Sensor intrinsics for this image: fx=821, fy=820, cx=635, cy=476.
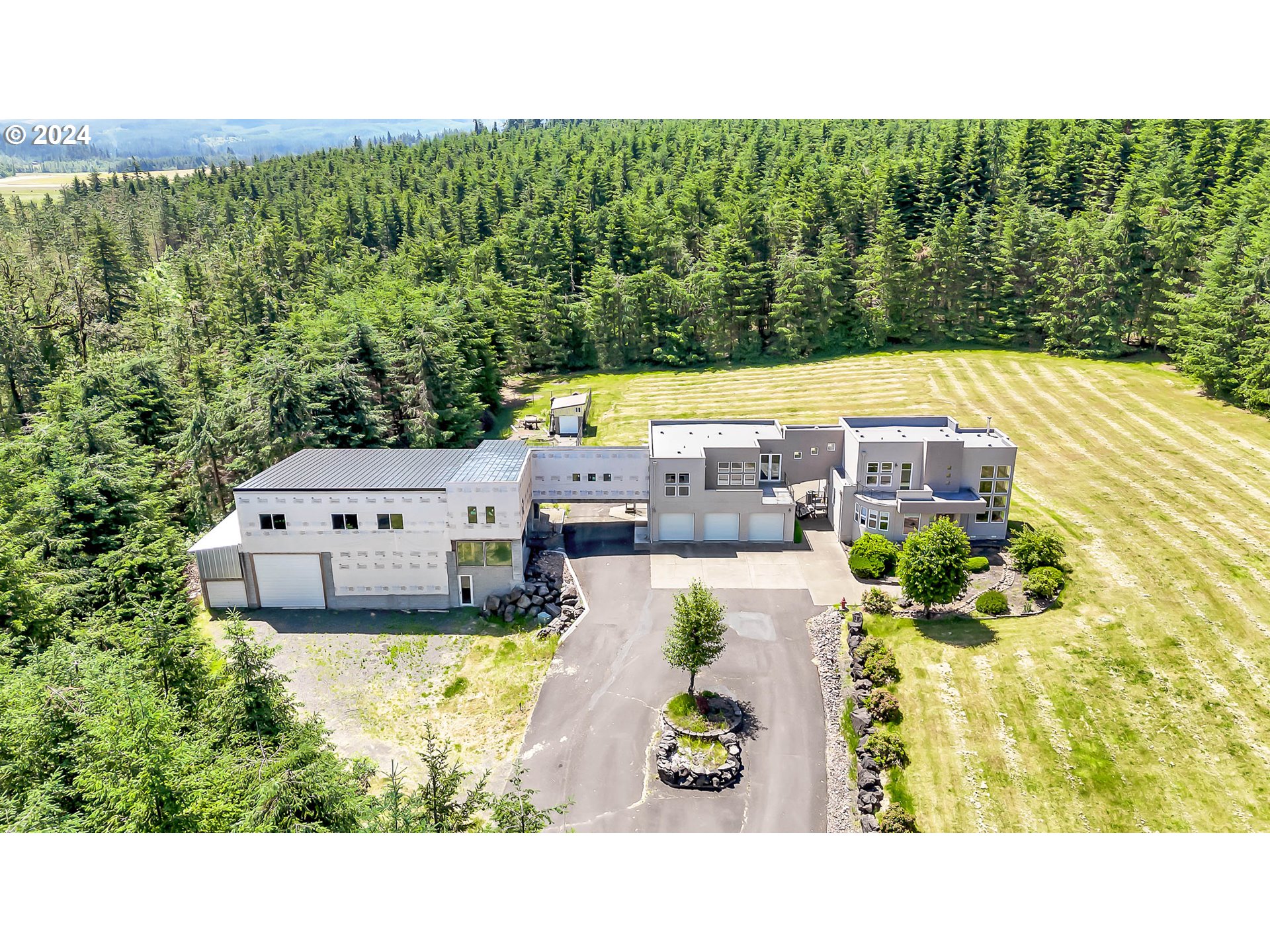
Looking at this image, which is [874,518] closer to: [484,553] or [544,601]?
[544,601]

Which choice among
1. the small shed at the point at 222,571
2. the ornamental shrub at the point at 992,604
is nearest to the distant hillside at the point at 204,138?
the small shed at the point at 222,571

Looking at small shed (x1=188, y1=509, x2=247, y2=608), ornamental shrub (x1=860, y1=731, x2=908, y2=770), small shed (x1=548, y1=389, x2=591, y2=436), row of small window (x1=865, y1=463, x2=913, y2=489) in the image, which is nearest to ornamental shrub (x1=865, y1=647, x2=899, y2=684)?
ornamental shrub (x1=860, y1=731, x2=908, y2=770)

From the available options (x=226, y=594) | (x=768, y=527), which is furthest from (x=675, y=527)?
(x=226, y=594)

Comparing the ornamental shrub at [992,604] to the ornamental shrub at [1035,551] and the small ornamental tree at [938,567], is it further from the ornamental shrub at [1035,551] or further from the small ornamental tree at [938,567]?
the ornamental shrub at [1035,551]

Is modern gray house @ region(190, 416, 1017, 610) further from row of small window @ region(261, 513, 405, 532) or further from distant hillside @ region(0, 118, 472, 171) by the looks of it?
distant hillside @ region(0, 118, 472, 171)

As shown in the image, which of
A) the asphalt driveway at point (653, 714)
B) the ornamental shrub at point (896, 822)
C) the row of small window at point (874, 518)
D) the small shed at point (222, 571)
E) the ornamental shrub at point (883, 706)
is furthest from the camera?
the row of small window at point (874, 518)

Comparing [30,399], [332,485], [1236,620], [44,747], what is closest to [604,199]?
[30,399]

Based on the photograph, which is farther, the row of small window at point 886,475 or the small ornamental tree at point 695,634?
the row of small window at point 886,475
